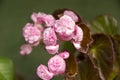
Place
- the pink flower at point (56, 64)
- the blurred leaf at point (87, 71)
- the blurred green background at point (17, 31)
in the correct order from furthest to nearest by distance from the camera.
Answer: the blurred green background at point (17, 31) < the blurred leaf at point (87, 71) < the pink flower at point (56, 64)

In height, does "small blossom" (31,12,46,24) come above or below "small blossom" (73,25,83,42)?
above

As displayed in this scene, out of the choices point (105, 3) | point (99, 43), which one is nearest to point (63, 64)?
point (99, 43)

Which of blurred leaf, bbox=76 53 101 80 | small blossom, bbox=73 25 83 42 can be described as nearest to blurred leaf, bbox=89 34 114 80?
blurred leaf, bbox=76 53 101 80

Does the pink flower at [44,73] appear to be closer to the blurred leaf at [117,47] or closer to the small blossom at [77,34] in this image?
the small blossom at [77,34]

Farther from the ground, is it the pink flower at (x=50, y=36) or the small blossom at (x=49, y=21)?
the small blossom at (x=49, y=21)

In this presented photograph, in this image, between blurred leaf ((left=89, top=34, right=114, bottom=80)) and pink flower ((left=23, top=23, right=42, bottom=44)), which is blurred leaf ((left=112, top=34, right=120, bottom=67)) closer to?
blurred leaf ((left=89, top=34, right=114, bottom=80))

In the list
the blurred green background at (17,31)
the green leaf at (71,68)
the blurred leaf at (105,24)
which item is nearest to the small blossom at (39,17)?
the green leaf at (71,68)
